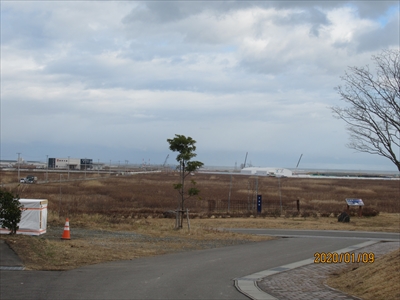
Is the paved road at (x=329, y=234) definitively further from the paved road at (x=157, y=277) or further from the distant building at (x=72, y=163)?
the distant building at (x=72, y=163)

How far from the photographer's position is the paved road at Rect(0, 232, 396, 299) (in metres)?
9.20

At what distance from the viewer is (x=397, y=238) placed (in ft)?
66.9

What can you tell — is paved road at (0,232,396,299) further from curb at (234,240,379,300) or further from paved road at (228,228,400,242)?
paved road at (228,228,400,242)

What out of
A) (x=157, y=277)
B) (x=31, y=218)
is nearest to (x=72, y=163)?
(x=31, y=218)

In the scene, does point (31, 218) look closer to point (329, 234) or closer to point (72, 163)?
point (329, 234)

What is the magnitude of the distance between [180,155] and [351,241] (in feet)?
29.6

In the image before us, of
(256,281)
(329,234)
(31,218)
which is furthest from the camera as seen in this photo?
(329,234)

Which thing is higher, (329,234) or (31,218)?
(31,218)

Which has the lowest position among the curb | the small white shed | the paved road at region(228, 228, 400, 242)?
the paved road at region(228, 228, 400, 242)

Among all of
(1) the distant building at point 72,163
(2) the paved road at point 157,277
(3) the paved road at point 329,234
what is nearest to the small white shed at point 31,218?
(2) the paved road at point 157,277

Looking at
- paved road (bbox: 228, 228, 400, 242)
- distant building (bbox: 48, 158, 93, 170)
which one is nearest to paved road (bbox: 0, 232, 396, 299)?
paved road (bbox: 228, 228, 400, 242)

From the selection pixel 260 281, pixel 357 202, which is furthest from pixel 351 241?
pixel 357 202

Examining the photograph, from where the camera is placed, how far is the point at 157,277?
1092cm

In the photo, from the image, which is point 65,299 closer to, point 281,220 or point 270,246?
point 270,246
